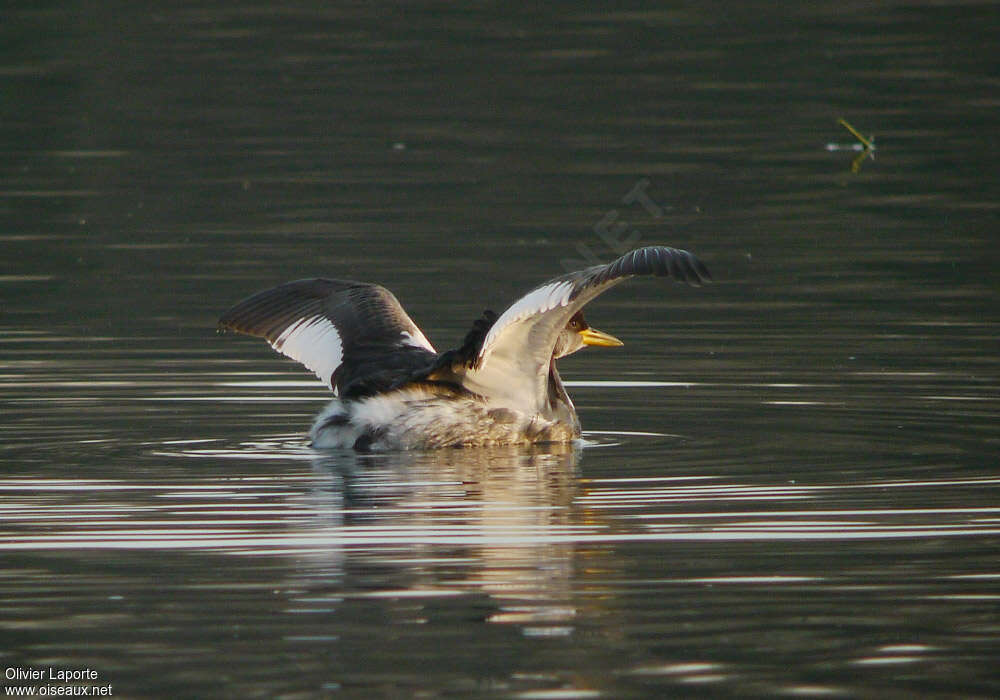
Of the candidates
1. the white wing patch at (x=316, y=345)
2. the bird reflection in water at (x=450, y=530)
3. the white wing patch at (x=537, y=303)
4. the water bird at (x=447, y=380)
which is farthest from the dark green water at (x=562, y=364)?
the white wing patch at (x=537, y=303)

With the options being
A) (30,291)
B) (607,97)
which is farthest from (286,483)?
(607,97)

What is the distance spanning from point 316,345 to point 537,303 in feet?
7.30

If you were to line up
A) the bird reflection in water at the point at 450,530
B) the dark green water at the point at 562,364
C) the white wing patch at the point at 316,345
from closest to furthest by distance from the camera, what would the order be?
the dark green water at the point at 562,364 < the bird reflection in water at the point at 450,530 < the white wing patch at the point at 316,345

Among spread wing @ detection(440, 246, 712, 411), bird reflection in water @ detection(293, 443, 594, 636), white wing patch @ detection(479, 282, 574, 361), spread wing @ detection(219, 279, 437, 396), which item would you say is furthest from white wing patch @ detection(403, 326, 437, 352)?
white wing patch @ detection(479, 282, 574, 361)

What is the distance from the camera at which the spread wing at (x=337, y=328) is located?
37.0 ft

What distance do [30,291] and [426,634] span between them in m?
10.6

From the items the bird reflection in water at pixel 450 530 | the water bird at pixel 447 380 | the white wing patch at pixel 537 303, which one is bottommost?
the bird reflection in water at pixel 450 530

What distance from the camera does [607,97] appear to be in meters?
27.3

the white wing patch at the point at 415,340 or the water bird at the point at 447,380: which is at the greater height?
the white wing patch at the point at 415,340

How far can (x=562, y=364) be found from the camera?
14.2 meters

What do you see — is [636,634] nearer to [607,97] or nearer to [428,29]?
[607,97]

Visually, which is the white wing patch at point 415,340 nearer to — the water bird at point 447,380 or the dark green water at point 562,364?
the water bird at point 447,380

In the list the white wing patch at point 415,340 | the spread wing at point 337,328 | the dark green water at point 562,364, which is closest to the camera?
the dark green water at point 562,364

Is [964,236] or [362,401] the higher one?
[964,236]
